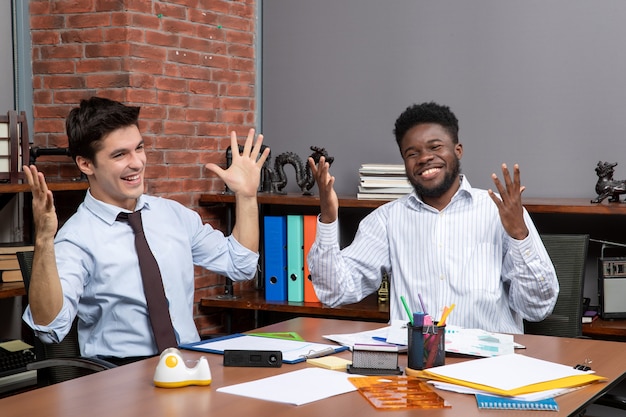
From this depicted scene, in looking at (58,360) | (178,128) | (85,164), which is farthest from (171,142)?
(58,360)

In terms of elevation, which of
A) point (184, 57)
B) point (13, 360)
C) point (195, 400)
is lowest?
point (13, 360)

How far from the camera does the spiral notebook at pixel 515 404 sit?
5.67 feet

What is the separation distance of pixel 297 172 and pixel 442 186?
113 centimetres

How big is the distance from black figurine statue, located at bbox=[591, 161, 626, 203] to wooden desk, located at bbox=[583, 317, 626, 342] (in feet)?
1.51

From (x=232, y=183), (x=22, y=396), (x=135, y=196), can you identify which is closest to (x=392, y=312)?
(x=232, y=183)

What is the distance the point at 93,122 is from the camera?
107 inches

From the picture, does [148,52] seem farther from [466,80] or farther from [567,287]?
[567,287]

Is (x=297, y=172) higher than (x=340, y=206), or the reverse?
(x=297, y=172)

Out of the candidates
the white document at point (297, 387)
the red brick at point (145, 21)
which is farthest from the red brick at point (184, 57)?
the white document at point (297, 387)

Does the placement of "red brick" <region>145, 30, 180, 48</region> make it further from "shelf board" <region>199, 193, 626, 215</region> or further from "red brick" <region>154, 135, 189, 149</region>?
"shelf board" <region>199, 193, 626, 215</region>

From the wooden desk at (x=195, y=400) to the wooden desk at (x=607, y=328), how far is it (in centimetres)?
112

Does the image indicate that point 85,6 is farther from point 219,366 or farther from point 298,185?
point 219,366

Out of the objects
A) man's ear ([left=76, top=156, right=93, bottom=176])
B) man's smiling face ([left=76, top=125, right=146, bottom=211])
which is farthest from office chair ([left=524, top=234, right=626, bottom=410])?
man's ear ([left=76, top=156, right=93, bottom=176])

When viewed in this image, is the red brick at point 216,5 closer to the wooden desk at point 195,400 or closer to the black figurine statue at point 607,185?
the black figurine statue at point 607,185
